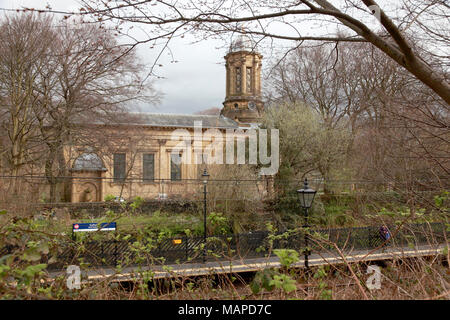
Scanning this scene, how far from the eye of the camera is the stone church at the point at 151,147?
22938 mm

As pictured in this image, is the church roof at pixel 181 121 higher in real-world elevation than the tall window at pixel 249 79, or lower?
lower

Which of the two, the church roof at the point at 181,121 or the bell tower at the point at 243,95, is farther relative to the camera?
the bell tower at the point at 243,95

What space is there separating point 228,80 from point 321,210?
2774 cm

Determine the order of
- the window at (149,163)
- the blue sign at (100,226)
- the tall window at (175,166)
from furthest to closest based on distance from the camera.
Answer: the tall window at (175,166), the window at (149,163), the blue sign at (100,226)

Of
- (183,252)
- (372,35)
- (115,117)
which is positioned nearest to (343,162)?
(183,252)

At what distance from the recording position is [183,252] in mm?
12719

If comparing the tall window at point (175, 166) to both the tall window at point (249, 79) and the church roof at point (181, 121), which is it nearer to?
the church roof at point (181, 121)

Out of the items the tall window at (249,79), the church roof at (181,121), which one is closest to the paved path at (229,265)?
the church roof at (181,121)

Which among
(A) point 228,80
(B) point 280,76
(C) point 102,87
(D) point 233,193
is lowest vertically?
(D) point 233,193

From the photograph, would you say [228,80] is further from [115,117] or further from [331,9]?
[331,9]

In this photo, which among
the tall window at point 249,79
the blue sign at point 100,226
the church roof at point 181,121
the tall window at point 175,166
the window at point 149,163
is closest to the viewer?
the blue sign at point 100,226

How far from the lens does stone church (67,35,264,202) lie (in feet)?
75.3

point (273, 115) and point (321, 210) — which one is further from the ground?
point (273, 115)

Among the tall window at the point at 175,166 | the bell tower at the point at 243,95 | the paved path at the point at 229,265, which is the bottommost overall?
the paved path at the point at 229,265
